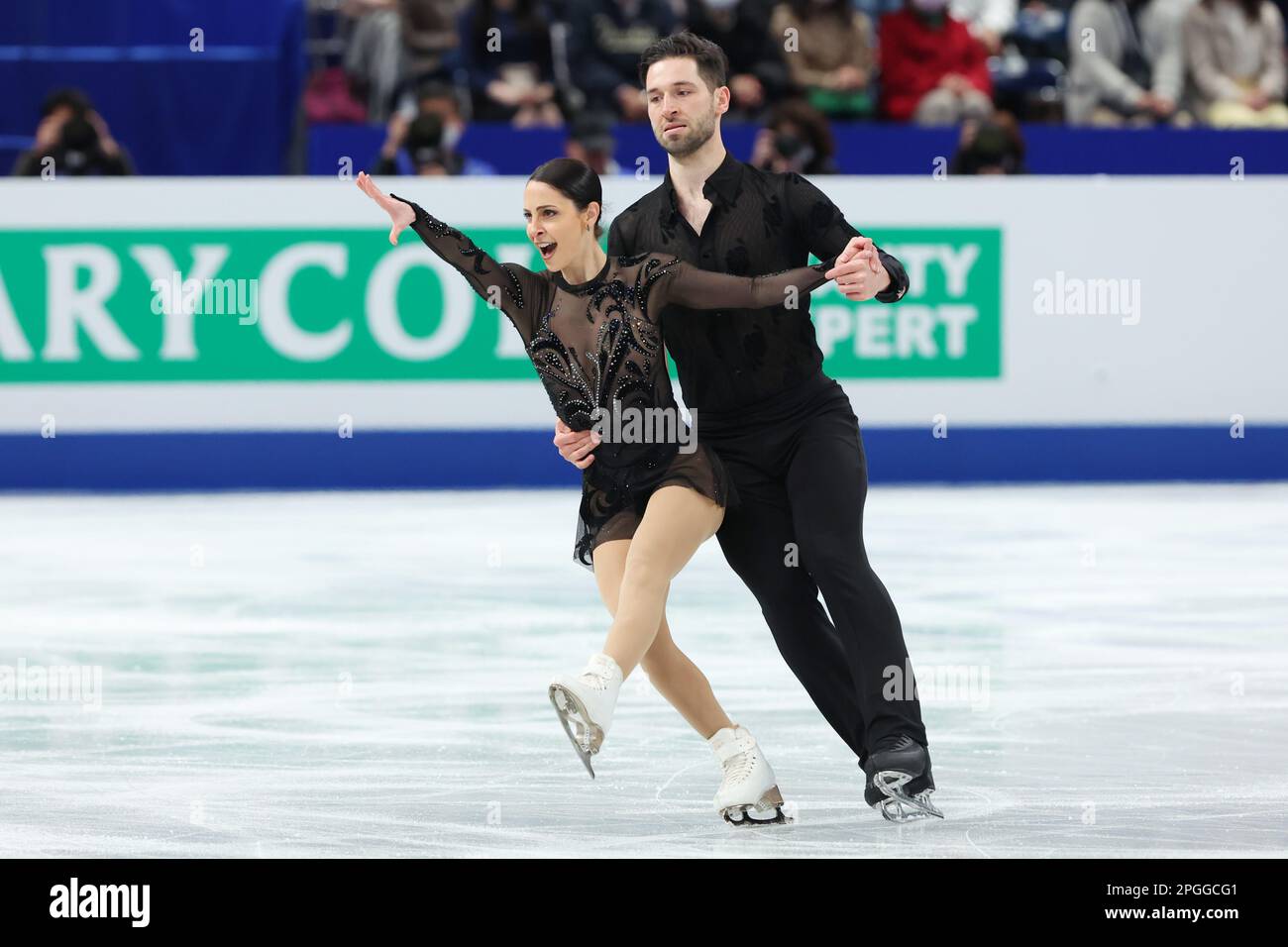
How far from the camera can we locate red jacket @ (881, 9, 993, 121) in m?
11.5

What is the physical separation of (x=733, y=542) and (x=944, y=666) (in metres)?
1.57

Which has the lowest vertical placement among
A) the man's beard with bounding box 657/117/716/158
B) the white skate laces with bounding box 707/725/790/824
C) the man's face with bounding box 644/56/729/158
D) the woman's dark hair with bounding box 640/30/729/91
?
the white skate laces with bounding box 707/725/790/824

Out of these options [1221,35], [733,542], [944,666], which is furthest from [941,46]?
[733,542]

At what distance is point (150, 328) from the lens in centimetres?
943

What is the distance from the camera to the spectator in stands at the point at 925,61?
37.6 feet

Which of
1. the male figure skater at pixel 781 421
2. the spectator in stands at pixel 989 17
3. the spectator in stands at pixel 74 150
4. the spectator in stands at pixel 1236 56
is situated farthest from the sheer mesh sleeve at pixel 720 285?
the spectator in stands at pixel 989 17

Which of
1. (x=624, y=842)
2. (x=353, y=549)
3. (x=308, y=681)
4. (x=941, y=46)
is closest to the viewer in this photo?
(x=624, y=842)

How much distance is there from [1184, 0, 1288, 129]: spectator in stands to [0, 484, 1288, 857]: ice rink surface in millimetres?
3735

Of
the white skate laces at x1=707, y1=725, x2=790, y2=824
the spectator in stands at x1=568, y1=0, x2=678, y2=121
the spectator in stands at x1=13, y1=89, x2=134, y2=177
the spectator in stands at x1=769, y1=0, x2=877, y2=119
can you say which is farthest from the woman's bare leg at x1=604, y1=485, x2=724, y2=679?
the spectator in stands at x1=769, y1=0, x2=877, y2=119

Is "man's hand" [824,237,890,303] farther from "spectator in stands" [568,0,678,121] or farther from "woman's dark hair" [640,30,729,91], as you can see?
"spectator in stands" [568,0,678,121]

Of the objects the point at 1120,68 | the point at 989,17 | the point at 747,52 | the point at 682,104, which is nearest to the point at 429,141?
the point at 747,52

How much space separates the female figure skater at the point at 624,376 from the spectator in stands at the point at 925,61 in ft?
25.0

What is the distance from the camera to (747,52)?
1140 cm

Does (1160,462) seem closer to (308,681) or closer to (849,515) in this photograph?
(308,681)
